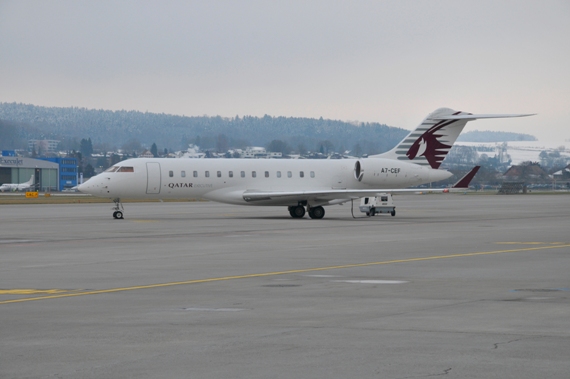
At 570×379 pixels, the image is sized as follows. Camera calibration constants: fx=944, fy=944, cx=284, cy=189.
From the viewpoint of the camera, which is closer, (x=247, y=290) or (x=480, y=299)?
(x=480, y=299)

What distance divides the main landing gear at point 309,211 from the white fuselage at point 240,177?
1.69 ft

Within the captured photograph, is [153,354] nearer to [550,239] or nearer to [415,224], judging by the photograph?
[550,239]

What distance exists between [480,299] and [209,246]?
46.1 ft

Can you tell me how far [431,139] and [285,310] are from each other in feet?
133

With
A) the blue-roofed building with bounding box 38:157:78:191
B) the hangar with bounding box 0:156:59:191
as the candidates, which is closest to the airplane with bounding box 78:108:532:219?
the hangar with bounding box 0:156:59:191

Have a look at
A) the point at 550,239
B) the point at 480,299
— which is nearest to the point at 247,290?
the point at 480,299

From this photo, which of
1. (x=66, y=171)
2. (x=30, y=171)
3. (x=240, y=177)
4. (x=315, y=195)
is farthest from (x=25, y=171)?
(x=315, y=195)

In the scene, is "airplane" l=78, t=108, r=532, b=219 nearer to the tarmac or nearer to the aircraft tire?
the aircraft tire

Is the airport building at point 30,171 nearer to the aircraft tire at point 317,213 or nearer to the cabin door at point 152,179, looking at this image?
the cabin door at point 152,179

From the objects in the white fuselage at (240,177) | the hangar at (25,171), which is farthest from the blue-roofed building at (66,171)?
the white fuselage at (240,177)

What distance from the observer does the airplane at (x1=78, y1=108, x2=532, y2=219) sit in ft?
155

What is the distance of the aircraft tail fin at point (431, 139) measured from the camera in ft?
174

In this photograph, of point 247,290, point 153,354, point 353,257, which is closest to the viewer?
point 153,354

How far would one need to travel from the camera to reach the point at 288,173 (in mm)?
50906
